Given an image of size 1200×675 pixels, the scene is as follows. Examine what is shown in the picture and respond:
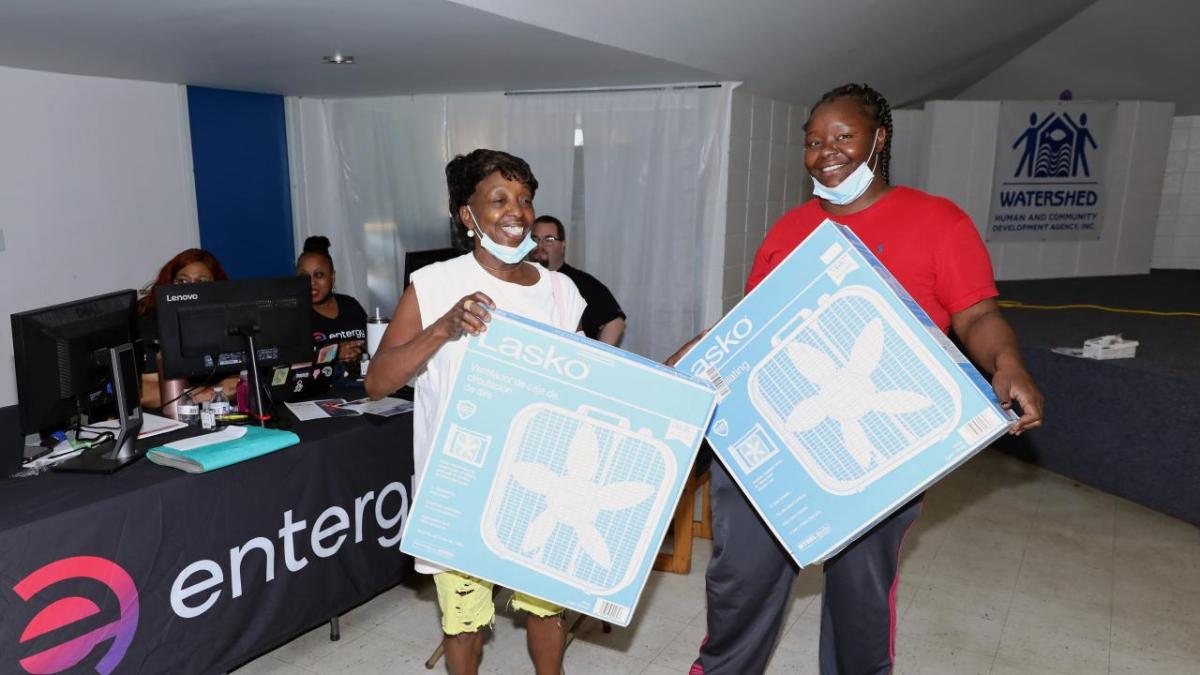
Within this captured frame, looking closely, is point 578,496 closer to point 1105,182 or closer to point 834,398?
point 834,398

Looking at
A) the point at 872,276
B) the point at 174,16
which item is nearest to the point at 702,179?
the point at 174,16

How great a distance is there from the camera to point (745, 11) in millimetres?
3469

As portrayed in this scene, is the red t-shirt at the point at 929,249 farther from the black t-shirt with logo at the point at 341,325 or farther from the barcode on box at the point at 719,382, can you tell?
the black t-shirt with logo at the point at 341,325

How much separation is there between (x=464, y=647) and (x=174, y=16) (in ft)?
8.26

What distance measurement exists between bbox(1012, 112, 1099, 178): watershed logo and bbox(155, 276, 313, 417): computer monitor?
20.5ft

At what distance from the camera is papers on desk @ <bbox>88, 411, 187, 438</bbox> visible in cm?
231

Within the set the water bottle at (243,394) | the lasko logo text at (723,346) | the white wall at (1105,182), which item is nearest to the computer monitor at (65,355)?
the water bottle at (243,394)

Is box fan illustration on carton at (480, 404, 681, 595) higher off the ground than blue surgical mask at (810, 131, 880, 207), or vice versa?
blue surgical mask at (810, 131, 880, 207)

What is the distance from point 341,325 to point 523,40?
4.75 ft

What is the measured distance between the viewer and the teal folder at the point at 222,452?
2.02 m

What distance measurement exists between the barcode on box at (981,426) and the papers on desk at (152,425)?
84.7 inches

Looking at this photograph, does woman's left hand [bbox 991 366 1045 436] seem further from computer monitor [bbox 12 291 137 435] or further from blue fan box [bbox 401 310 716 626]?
computer monitor [bbox 12 291 137 435]

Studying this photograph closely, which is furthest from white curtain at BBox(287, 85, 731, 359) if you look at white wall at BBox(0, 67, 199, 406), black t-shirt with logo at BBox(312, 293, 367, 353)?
black t-shirt with logo at BBox(312, 293, 367, 353)

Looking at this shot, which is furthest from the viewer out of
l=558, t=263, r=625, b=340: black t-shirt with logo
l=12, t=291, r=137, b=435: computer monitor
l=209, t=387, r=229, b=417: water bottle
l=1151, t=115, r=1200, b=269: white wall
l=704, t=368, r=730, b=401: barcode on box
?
l=1151, t=115, r=1200, b=269: white wall
